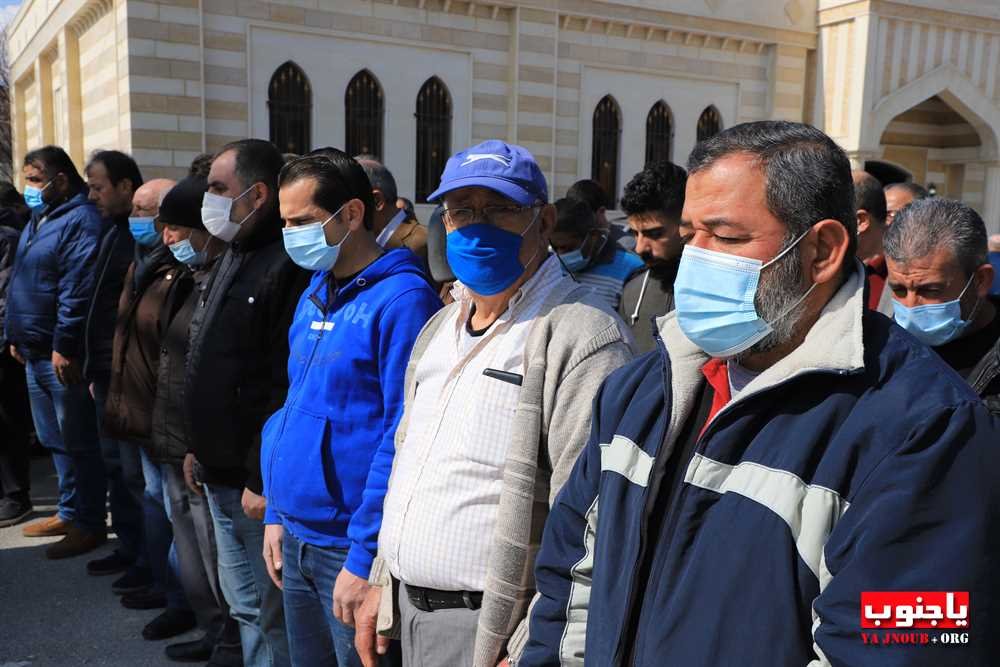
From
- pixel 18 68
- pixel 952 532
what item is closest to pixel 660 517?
pixel 952 532

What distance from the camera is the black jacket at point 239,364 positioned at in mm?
3182

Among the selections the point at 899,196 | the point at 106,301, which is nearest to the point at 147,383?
the point at 106,301

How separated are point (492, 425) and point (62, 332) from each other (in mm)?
4125

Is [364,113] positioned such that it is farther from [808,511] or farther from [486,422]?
[808,511]

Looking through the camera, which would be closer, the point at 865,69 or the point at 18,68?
the point at 865,69

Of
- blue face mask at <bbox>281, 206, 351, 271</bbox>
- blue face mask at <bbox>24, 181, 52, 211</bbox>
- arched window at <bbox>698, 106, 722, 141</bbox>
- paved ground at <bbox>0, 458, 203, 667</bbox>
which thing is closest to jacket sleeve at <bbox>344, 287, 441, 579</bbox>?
blue face mask at <bbox>281, 206, 351, 271</bbox>

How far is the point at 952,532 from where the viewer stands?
1.21 metres


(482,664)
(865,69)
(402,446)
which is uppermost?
(865,69)

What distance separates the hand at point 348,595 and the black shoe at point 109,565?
331 cm

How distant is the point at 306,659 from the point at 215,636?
1.41 meters

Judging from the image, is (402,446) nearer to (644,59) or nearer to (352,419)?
(352,419)

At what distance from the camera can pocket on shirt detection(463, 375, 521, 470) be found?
2127 mm

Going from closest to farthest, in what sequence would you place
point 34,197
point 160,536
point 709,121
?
point 160,536 → point 34,197 → point 709,121

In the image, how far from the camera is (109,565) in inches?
206
